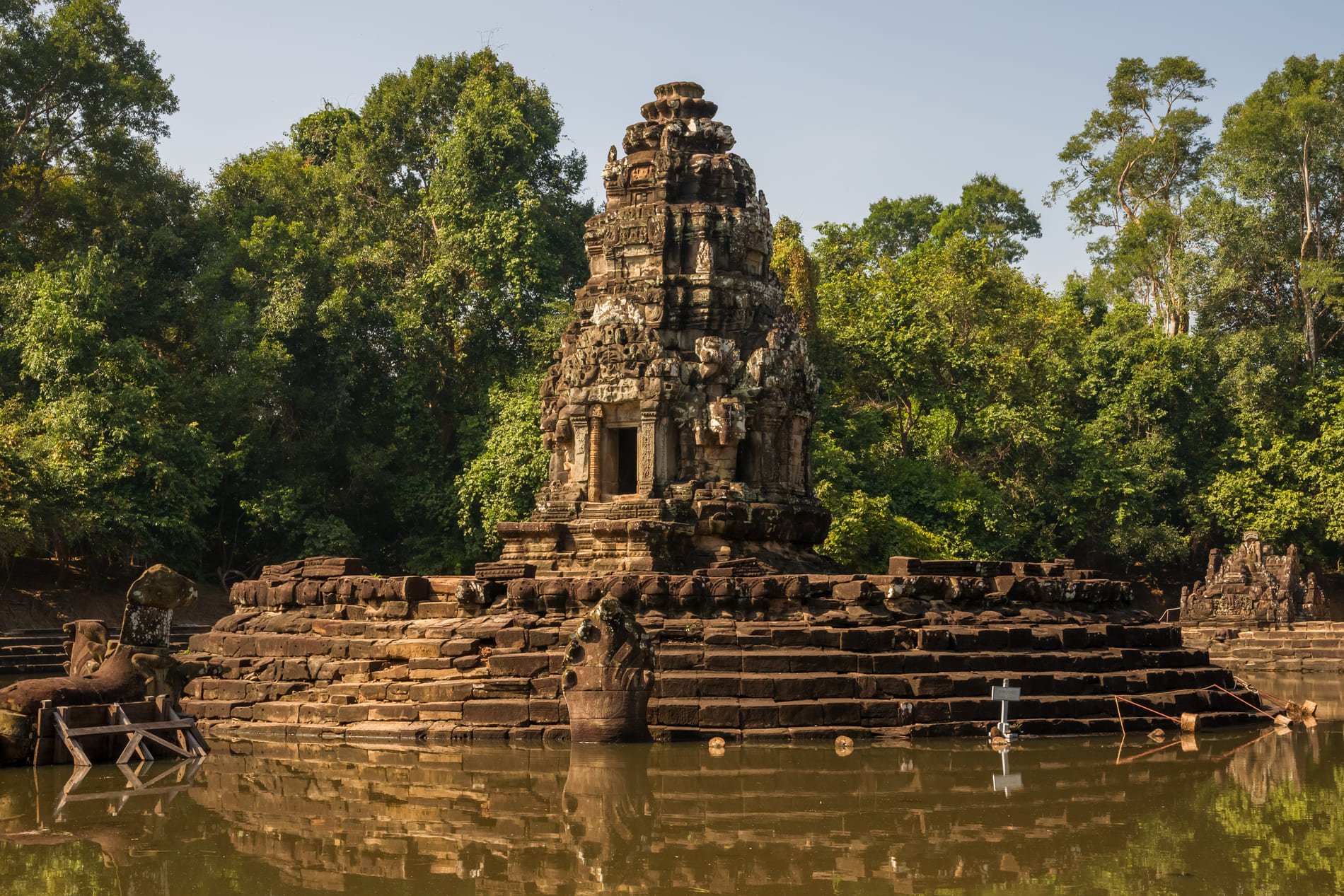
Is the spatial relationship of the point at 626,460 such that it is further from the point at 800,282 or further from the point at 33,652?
the point at 800,282

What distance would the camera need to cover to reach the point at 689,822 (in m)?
8.73

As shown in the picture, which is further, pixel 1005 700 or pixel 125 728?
pixel 1005 700

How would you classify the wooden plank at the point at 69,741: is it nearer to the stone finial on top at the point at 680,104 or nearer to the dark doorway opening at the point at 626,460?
the dark doorway opening at the point at 626,460

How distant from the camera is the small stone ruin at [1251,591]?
29.5 meters

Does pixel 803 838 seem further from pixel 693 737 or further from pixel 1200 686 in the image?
pixel 1200 686

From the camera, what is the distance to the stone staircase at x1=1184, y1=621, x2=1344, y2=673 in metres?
26.0

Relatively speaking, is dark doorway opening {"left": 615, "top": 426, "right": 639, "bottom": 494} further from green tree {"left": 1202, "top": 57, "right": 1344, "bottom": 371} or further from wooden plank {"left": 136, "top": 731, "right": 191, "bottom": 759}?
green tree {"left": 1202, "top": 57, "right": 1344, "bottom": 371}

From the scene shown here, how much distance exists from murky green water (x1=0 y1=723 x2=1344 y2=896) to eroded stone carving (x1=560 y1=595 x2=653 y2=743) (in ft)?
1.04

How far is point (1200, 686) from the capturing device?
14812 millimetres

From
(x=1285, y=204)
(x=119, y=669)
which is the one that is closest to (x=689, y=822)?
(x=119, y=669)

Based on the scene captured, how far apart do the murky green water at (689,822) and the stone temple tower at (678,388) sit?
5538 millimetres

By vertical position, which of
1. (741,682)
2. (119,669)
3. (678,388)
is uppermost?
(678,388)

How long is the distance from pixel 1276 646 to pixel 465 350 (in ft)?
62.3

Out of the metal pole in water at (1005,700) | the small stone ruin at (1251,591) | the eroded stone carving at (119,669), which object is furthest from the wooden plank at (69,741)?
the small stone ruin at (1251,591)
